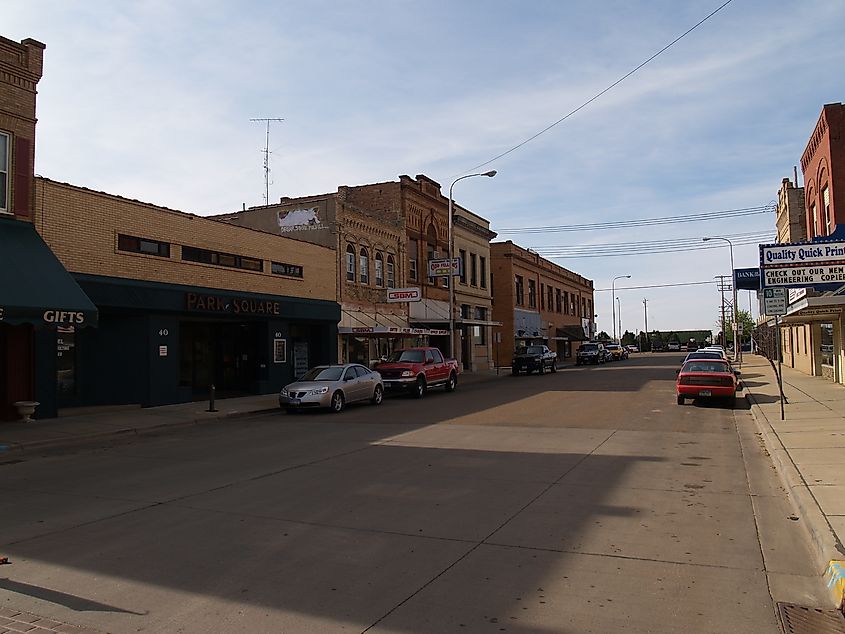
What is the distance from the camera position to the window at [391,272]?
34.9m

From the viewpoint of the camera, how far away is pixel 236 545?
6.50 metres

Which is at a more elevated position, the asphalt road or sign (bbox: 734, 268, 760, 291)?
sign (bbox: 734, 268, 760, 291)

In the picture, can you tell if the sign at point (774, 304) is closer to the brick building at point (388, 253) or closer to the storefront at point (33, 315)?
the storefront at point (33, 315)

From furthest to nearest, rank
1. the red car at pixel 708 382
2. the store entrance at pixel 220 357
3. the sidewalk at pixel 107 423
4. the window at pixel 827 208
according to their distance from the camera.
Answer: the store entrance at pixel 220 357, the window at pixel 827 208, the red car at pixel 708 382, the sidewalk at pixel 107 423

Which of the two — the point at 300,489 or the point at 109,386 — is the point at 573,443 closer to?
the point at 300,489

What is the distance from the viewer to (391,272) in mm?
35188

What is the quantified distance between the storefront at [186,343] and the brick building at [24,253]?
5.75ft

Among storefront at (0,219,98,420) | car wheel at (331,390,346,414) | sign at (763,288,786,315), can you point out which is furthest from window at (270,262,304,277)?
sign at (763,288,786,315)

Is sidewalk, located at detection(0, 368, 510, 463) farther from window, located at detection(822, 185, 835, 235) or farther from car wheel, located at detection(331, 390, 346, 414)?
window, located at detection(822, 185, 835, 235)

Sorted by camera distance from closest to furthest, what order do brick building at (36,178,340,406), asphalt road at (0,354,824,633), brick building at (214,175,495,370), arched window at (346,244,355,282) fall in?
1. asphalt road at (0,354,824,633)
2. brick building at (36,178,340,406)
3. brick building at (214,175,495,370)
4. arched window at (346,244,355,282)

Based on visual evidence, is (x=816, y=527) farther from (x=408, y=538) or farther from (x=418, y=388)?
(x=418, y=388)

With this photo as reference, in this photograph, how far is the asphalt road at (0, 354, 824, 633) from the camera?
4852 millimetres

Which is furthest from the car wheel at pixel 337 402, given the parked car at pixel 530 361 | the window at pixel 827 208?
the parked car at pixel 530 361

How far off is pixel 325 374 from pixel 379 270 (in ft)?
44.6
